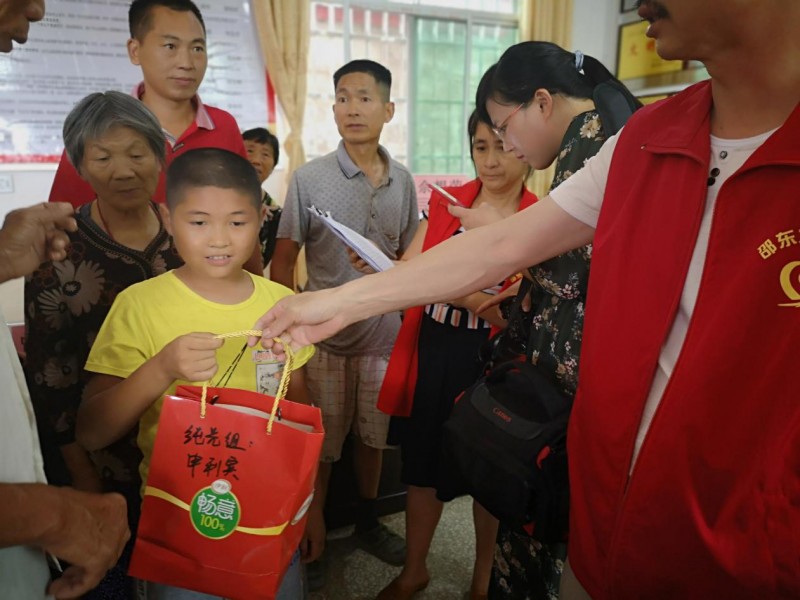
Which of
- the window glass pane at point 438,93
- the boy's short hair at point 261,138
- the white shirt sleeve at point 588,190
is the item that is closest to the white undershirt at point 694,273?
the white shirt sleeve at point 588,190

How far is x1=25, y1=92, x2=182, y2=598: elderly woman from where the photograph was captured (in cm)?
119

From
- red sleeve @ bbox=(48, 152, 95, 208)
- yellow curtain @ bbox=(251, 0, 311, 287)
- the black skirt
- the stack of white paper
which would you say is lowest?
the black skirt

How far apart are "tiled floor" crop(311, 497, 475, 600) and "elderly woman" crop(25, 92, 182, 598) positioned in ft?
2.99

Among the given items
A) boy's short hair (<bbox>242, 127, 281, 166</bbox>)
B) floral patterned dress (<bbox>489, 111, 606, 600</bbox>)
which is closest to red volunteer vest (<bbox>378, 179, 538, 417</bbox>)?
floral patterned dress (<bbox>489, 111, 606, 600</bbox>)

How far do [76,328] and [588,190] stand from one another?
112 cm

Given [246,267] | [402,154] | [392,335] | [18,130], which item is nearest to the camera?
[246,267]

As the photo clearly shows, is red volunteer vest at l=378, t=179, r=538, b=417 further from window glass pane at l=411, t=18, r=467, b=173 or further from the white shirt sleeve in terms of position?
window glass pane at l=411, t=18, r=467, b=173

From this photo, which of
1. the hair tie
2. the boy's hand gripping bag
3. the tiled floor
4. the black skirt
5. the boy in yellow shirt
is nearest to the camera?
the boy's hand gripping bag

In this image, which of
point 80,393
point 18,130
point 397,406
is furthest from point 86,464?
point 18,130

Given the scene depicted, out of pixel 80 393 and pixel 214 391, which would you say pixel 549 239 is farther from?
pixel 80 393

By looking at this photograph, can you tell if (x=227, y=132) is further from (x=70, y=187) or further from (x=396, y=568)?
(x=396, y=568)

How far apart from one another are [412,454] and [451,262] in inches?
36.3

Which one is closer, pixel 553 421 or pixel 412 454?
pixel 553 421

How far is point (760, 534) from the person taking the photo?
2.15 ft
